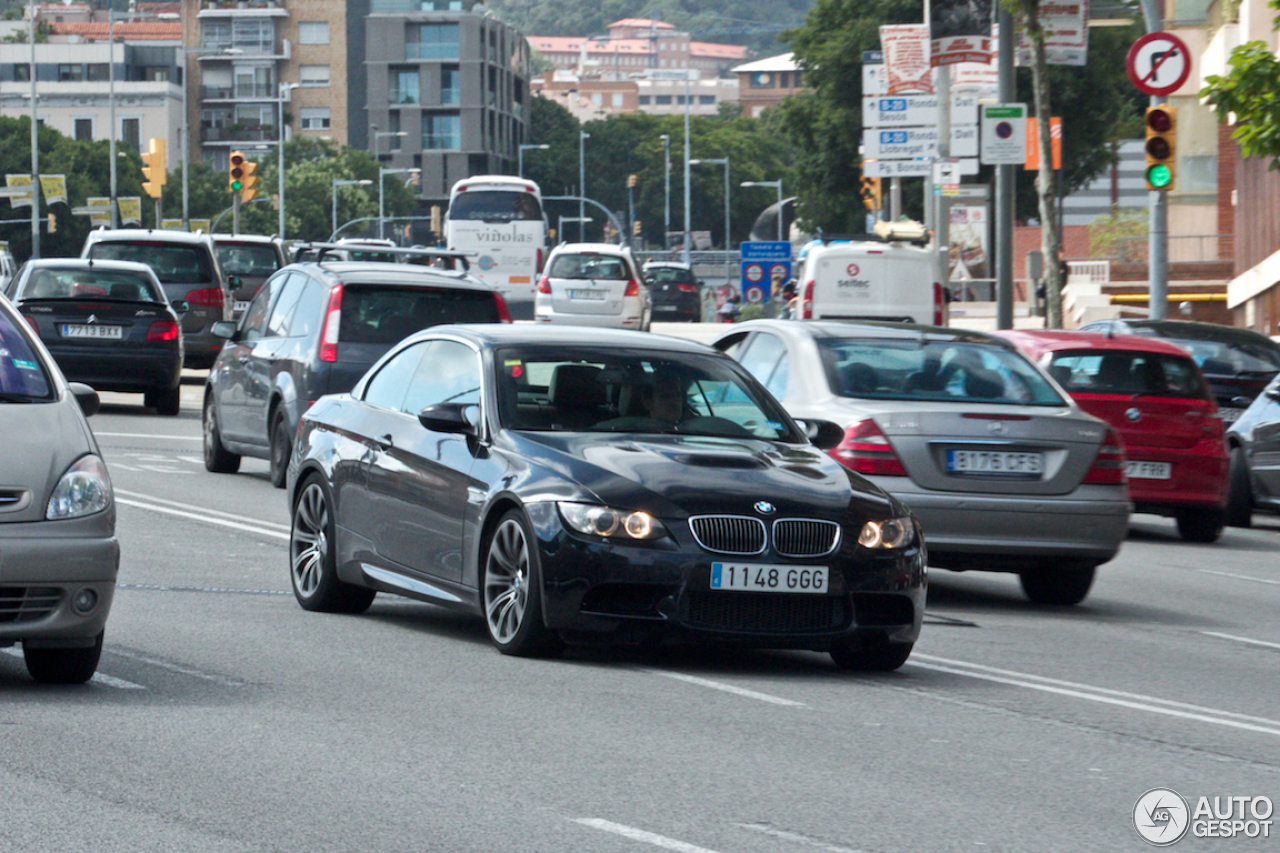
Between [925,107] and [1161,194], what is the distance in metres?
8.84

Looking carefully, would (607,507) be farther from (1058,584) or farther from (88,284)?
(88,284)

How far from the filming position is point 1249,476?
695 inches

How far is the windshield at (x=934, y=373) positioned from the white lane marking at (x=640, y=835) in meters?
6.27

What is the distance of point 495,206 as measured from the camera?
193 ft

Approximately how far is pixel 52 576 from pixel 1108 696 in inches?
158

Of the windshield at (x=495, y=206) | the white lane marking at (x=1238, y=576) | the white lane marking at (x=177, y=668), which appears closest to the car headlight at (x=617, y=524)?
the white lane marking at (x=177, y=668)

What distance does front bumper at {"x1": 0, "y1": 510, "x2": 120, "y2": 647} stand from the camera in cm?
733

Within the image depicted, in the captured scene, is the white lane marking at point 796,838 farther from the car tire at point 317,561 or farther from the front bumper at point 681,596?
the car tire at point 317,561

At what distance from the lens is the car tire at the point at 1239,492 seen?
696 inches

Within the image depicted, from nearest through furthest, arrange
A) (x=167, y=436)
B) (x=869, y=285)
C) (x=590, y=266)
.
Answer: (x=167, y=436) < (x=869, y=285) < (x=590, y=266)

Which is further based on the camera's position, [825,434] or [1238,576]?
[1238,576]

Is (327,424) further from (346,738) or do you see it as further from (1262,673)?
(1262,673)

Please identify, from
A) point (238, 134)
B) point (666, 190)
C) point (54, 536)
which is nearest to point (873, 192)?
point (54, 536)

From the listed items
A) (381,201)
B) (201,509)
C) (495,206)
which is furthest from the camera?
(381,201)
